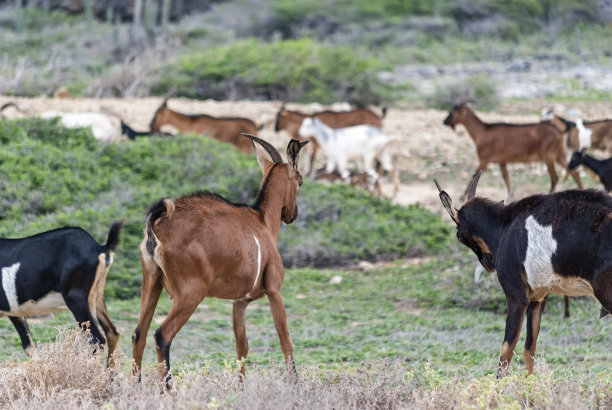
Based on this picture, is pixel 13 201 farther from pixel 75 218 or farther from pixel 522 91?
pixel 522 91

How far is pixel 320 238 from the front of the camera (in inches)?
487

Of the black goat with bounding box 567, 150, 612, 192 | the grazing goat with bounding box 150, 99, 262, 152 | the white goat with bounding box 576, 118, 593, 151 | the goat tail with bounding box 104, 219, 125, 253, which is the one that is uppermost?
the goat tail with bounding box 104, 219, 125, 253

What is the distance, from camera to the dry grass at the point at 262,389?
4742 mm

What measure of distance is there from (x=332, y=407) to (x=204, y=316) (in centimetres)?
464

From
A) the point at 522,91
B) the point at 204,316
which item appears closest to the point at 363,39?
the point at 522,91

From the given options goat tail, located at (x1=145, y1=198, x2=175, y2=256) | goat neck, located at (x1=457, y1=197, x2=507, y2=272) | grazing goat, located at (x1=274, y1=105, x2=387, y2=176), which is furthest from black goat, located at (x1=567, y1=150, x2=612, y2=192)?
goat tail, located at (x1=145, y1=198, x2=175, y2=256)

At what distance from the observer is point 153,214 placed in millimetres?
5488

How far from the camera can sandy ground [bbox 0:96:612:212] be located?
1716cm

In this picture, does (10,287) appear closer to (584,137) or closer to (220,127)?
(220,127)

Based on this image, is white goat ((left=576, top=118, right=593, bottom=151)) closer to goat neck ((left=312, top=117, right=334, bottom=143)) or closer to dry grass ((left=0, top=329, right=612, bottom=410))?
goat neck ((left=312, top=117, right=334, bottom=143))

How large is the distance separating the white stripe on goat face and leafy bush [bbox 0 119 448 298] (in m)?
5.40

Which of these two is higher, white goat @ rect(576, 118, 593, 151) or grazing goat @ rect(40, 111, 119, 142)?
white goat @ rect(576, 118, 593, 151)

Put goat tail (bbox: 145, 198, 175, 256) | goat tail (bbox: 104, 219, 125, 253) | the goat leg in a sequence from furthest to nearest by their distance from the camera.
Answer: goat tail (bbox: 104, 219, 125, 253) → the goat leg → goat tail (bbox: 145, 198, 175, 256)

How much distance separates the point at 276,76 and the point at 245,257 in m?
20.1
